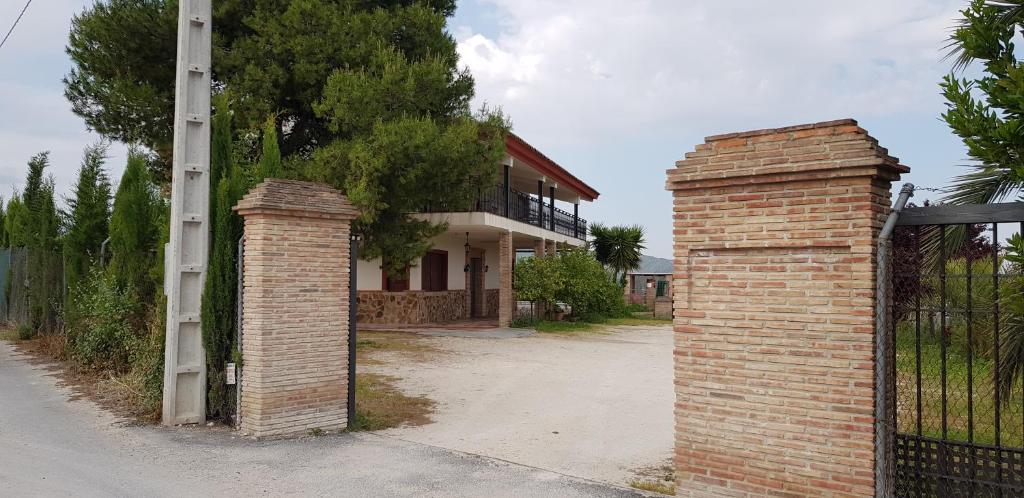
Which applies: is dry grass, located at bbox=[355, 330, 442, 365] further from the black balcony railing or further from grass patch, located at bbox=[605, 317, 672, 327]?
grass patch, located at bbox=[605, 317, 672, 327]

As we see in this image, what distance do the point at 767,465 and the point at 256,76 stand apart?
1326 cm

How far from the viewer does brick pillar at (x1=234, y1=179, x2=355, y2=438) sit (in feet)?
24.3

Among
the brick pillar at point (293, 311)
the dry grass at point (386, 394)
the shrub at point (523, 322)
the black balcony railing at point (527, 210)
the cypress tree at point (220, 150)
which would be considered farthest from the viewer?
the shrub at point (523, 322)

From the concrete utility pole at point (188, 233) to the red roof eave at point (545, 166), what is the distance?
412 inches

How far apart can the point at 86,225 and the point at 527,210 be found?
43.6 feet

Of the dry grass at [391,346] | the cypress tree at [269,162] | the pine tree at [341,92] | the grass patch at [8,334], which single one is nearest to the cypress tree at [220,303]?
the cypress tree at [269,162]

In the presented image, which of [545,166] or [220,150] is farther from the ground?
[545,166]

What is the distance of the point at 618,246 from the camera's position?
32.4 metres

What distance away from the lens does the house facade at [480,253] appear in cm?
2117

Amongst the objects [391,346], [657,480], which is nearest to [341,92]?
[391,346]

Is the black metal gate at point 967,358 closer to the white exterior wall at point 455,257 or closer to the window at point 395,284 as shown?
the window at point 395,284

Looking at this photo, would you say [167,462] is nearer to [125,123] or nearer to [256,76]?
[256,76]

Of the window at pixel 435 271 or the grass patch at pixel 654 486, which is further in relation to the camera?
the window at pixel 435 271

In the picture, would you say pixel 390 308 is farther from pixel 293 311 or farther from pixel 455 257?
pixel 293 311
